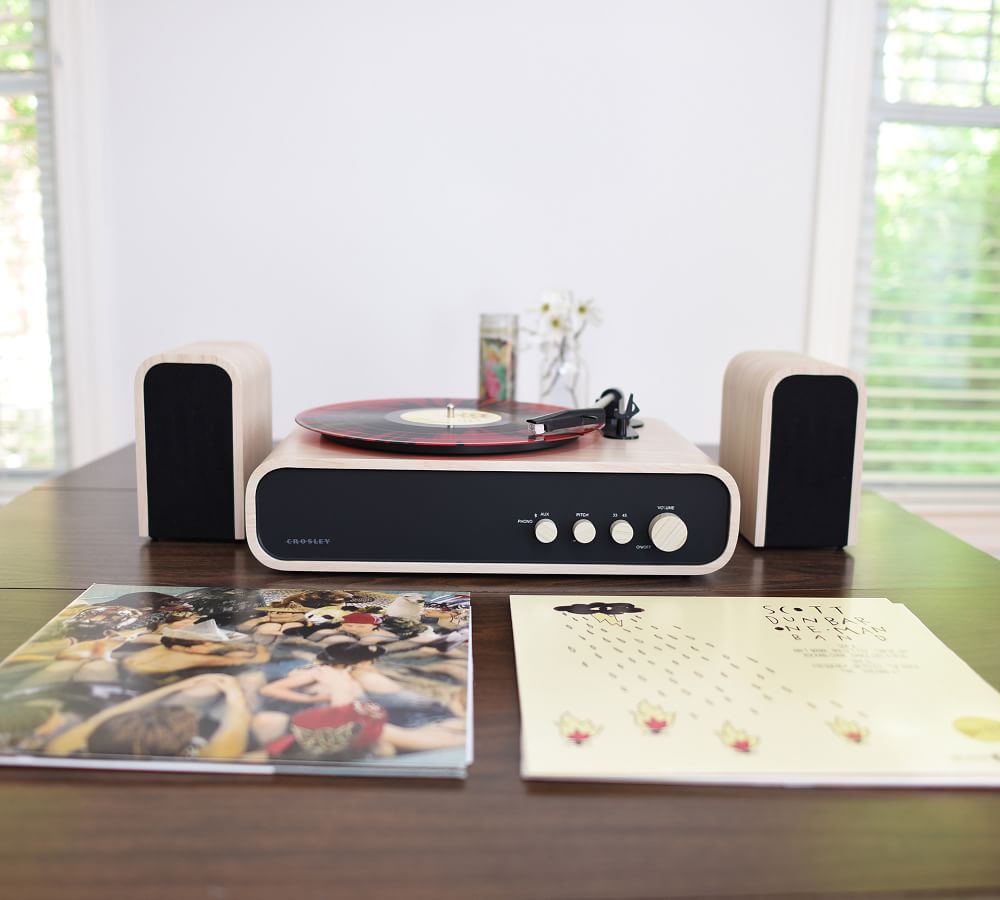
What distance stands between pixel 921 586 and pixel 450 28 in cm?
156

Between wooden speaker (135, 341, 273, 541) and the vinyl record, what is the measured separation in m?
0.07

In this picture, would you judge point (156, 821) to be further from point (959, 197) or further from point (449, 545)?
point (959, 197)

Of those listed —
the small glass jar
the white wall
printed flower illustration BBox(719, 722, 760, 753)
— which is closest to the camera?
printed flower illustration BBox(719, 722, 760, 753)

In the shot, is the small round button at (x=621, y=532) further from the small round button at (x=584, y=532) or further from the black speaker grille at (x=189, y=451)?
the black speaker grille at (x=189, y=451)

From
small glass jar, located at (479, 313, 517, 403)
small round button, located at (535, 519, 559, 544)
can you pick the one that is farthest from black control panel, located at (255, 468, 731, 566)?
small glass jar, located at (479, 313, 517, 403)

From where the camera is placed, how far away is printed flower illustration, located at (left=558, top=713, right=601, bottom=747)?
1.77 feet

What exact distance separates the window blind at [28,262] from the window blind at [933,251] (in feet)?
6.09

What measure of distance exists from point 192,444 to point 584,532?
0.40 metres

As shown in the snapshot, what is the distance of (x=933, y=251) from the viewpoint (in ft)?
7.08

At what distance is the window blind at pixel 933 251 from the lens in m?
2.09

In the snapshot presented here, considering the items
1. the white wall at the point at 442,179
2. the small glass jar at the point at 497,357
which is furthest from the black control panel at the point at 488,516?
the white wall at the point at 442,179

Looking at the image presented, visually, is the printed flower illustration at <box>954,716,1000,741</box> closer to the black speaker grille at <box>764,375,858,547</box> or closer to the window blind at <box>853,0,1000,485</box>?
the black speaker grille at <box>764,375,858,547</box>

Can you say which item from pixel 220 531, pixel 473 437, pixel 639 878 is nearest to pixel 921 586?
pixel 473 437

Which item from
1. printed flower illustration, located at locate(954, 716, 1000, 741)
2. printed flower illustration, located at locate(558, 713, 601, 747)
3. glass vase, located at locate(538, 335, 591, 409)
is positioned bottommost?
printed flower illustration, located at locate(558, 713, 601, 747)
